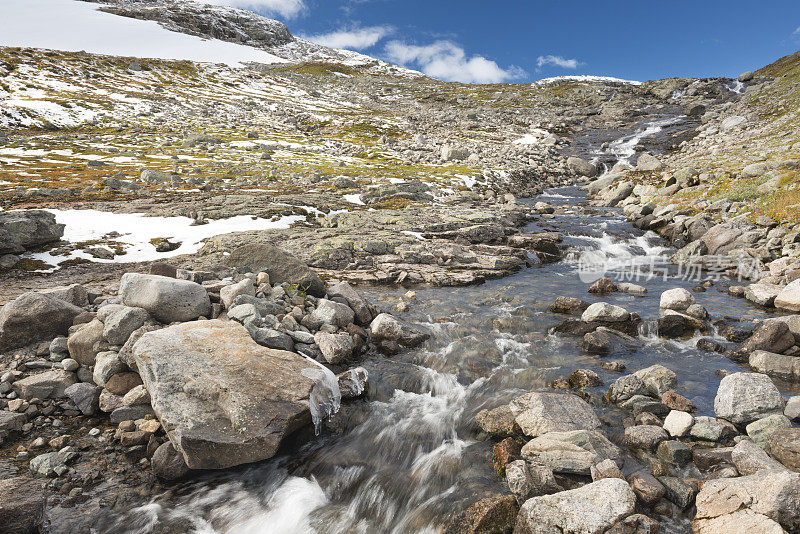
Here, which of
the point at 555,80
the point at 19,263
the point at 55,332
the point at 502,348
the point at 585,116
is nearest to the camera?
the point at 55,332

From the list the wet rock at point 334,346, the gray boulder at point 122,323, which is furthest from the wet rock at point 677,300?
the gray boulder at point 122,323

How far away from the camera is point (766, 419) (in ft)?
28.6

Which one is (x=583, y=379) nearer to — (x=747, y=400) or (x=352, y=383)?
(x=747, y=400)

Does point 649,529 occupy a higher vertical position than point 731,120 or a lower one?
lower

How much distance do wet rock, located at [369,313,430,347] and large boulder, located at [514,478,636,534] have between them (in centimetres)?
771

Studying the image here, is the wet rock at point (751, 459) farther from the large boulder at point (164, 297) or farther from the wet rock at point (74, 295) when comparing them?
the wet rock at point (74, 295)

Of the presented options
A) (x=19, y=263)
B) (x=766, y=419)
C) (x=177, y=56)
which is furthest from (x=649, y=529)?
(x=177, y=56)

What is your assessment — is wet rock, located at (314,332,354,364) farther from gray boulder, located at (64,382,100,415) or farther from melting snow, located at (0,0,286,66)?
melting snow, located at (0,0,286,66)

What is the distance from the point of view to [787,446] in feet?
25.6

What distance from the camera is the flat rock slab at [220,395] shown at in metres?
8.36

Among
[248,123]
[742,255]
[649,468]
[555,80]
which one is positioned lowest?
[649,468]

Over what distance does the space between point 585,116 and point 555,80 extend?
291ft

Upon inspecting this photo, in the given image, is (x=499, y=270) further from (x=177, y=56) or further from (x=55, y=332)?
(x=177, y=56)

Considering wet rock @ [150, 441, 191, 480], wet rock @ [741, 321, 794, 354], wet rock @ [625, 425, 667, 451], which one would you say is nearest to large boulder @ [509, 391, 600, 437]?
wet rock @ [625, 425, 667, 451]
